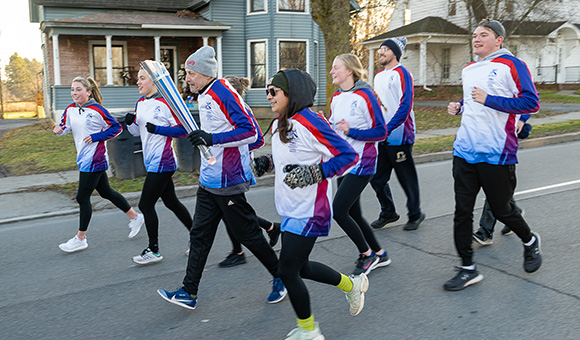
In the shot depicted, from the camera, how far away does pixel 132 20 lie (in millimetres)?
22156

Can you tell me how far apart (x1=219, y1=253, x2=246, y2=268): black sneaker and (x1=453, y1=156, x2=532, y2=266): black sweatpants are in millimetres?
2037

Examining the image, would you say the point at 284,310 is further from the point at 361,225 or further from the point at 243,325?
the point at 361,225

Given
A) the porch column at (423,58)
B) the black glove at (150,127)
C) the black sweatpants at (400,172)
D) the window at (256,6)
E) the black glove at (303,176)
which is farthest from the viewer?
the porch column at (423,58)

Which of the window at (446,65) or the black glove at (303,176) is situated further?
the window at (446,65)

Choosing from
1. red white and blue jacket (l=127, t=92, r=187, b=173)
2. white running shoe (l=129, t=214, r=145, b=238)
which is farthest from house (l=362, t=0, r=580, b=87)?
red white and blue jacket (l=127, t=92, r=187, b=173)

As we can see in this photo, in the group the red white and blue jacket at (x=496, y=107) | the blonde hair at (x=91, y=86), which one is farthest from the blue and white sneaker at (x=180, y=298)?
the blonde hair at (x=91, y=86)

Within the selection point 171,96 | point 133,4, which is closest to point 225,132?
point 171,96

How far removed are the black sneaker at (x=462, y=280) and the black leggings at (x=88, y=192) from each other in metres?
3.57

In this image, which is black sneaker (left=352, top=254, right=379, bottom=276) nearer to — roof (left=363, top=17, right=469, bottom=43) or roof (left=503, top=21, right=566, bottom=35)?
roof (left=363, top=17, right=469, bottom=43)

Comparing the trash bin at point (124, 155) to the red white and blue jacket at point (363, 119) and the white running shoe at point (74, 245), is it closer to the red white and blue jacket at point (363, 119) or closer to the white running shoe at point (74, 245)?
the white running shoe at point (74, 245)

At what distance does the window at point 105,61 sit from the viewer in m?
23.5

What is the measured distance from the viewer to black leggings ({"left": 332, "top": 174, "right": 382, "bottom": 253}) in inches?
177

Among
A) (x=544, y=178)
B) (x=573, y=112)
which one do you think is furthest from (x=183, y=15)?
(x=544, y=178)

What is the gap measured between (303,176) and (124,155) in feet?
23.0
